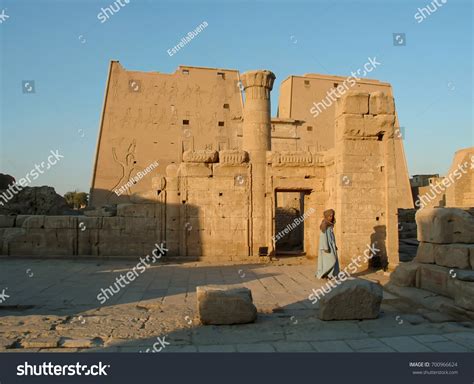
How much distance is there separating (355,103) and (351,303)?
6.31m

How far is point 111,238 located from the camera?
38.0 feet

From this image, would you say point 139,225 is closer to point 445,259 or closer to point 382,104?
point 382,104

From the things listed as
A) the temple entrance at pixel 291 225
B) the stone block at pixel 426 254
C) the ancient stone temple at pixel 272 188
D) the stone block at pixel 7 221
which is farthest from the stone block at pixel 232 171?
the stone block at pixel 7 221

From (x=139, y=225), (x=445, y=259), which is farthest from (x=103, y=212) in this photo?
(x=445, y=259)

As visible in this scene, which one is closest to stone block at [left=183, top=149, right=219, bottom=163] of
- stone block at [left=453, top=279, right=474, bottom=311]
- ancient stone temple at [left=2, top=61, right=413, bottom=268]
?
ancient stone temple at [left=2, top=61, right=413, bottom=268]

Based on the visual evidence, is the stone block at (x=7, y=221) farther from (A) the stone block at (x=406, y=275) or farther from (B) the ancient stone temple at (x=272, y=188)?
(A) the stone block at (x=406, y=275)

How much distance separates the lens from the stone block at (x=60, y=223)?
1145cm

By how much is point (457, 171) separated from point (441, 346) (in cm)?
1055

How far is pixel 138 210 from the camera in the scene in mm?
11688

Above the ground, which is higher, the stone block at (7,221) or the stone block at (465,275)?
the stone block at (7,221)

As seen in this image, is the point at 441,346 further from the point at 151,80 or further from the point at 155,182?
the point at 151,80

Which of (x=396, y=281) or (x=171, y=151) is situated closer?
(x=396, y=281)

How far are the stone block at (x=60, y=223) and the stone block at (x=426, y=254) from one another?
907 centimetres
